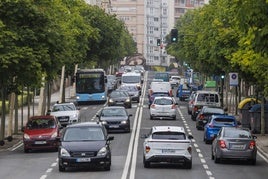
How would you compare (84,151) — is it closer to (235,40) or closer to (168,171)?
(168,171)

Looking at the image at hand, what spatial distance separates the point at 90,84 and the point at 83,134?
47.3 meters

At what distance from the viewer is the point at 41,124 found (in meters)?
39.6

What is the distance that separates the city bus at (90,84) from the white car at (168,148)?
46978 millimetres

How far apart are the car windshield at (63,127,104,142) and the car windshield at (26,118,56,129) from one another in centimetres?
851

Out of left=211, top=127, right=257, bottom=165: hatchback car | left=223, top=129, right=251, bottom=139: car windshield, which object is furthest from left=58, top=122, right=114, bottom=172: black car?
left=223, top=129, right=251, bottom=139: car windshield

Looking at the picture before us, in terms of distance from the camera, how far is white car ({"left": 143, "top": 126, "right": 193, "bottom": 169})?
30.0m

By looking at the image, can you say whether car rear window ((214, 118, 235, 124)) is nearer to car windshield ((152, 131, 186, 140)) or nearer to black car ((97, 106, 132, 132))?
black car ((97, 106, 132, 132))

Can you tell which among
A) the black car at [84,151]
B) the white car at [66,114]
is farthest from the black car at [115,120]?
the black car at [84,151]

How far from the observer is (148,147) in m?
30.2

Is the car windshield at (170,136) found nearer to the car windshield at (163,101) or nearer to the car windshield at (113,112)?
the car windshield at (113,112)

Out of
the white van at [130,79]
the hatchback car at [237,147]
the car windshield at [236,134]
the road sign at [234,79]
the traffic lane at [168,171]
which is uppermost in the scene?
the white van at [130,79]

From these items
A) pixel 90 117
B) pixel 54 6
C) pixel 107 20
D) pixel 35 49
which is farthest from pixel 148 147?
pixel 107 20

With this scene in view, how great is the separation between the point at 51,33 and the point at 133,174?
14.5 metres

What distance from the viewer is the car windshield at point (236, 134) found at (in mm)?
33031
